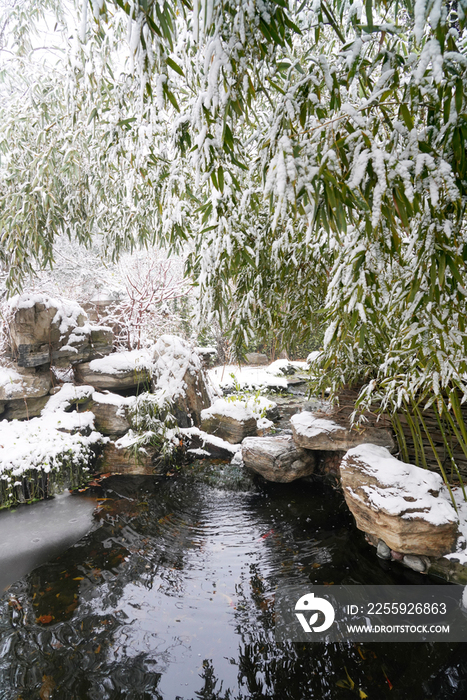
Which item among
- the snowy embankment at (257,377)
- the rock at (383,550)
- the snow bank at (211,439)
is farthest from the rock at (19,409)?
the rock at (383,550)

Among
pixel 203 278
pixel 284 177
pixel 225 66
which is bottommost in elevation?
pixel 203 278

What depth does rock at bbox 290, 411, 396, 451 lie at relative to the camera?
3.08m

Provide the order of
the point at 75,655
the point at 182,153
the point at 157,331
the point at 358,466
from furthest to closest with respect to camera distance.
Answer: the point at 157,331 < the point at 358,466 < the point at 75,655 < the point at 182,153

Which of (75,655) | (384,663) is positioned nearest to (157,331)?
(75,655)

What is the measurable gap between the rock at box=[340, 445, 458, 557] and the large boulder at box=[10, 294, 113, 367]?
3.42 m

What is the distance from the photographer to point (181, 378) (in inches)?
185

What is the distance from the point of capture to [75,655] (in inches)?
77.3

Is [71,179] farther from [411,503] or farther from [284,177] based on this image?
[411,503]

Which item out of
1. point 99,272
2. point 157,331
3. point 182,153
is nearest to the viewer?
point 182,153

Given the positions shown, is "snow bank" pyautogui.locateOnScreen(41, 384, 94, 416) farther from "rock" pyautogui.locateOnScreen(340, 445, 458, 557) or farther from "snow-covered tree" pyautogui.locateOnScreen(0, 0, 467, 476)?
"rock" pyautogui.locateOnScreen(340, 445, 458, 557)

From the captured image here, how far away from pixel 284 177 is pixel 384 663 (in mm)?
2304

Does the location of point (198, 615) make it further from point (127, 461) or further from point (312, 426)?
point (127, 461)

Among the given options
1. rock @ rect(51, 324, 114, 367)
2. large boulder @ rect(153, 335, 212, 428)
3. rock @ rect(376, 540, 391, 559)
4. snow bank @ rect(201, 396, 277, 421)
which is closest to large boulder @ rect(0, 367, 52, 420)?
rock @ rect(51, 324, 114, 367)

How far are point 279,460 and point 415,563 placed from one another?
1.49m
